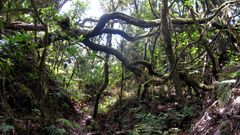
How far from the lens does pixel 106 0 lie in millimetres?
14312

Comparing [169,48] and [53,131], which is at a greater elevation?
[169,48]

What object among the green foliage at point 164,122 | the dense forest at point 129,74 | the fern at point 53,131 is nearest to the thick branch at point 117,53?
the dense forest at point 129,74

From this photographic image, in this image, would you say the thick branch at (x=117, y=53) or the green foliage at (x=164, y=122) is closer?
the green foliage at (x=164, y=122)

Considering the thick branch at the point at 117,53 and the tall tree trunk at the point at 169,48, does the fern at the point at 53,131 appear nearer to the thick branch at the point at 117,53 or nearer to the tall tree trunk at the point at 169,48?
the tall tree trunk at the point at 169,48

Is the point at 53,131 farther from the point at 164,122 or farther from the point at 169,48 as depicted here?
the point at 169,48

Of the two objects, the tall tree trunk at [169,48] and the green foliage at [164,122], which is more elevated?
the tall tree trunk at [169,48]

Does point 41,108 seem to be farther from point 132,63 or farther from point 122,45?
point 122,45

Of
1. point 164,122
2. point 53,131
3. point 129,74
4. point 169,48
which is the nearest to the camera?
point 53,131

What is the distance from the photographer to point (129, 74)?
37.7ft

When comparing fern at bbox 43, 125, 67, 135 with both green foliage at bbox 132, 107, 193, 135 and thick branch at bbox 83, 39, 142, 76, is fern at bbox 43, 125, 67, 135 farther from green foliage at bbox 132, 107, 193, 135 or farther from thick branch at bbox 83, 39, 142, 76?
thick branch at bbox 83, 39, 142, 76

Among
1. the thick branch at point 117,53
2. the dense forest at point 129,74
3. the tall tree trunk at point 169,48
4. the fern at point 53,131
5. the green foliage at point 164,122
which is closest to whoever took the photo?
the dense forest at point 129,74

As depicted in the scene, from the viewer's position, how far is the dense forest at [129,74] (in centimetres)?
548

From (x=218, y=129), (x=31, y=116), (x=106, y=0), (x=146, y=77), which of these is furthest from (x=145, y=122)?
(x=106, y=0)

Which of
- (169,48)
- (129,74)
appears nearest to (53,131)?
(169,48)
